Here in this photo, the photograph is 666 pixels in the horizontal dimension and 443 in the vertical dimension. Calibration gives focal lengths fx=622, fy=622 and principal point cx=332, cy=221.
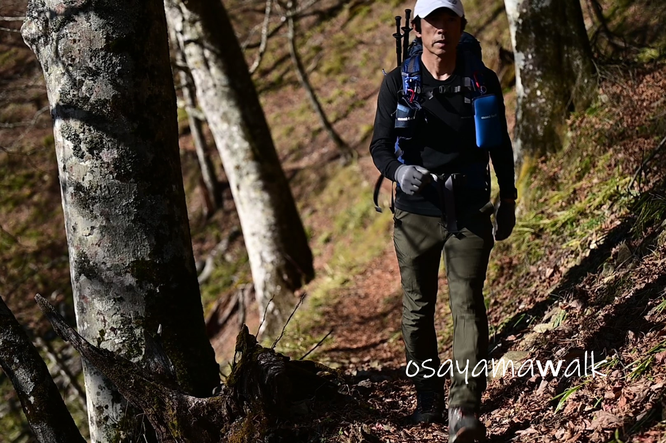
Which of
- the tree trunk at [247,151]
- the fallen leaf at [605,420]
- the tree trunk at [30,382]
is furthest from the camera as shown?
the tree trunk at [247,151]

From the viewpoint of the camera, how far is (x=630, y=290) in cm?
409

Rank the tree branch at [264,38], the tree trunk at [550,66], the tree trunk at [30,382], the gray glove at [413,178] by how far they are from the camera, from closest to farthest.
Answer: the gray glove at [413,178], the tree trunk at [30,382], the tree trunk at [550,66], the tree branch at [264,38]

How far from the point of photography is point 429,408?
3691 mm

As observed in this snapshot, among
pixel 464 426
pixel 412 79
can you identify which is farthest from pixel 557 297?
pixel 412 79

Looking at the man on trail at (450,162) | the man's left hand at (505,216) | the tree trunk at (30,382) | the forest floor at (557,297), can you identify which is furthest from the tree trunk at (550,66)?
the tree trunk at (30,382)

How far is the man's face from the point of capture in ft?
10.8

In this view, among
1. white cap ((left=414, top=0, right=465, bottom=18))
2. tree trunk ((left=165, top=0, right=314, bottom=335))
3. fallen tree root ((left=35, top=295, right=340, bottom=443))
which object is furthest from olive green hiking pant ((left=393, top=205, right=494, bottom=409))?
tree trunk ((left=165, top=0, right=314, bottom=335))

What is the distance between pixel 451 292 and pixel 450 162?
0.72 meters

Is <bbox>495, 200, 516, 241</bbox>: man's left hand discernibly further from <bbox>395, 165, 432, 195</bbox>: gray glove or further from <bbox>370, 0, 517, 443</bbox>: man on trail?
<bbox>395, 165, 432, 195</bbox>: gray glove

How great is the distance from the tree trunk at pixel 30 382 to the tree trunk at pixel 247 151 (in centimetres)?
548

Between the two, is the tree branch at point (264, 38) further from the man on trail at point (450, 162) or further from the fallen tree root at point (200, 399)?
the fallen tree root at point (200, 399)

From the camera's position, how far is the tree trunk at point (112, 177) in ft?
11.1

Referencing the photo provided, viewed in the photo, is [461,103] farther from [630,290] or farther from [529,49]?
[529,49]

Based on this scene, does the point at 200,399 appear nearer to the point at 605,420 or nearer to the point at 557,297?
the point at 605,420
